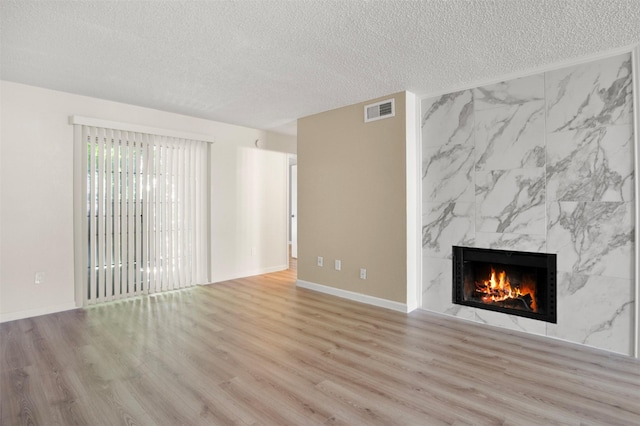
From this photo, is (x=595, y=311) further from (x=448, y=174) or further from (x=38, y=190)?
(x=38, y=190)

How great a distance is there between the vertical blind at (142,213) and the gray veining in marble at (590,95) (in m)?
4.76

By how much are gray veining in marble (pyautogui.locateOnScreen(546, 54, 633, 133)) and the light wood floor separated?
6.84 ft

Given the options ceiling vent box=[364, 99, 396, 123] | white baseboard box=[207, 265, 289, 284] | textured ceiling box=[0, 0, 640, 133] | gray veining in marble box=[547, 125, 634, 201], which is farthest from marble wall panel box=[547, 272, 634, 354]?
white baseboard box=[207, 265, 289, 284]

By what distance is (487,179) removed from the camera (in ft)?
11.9

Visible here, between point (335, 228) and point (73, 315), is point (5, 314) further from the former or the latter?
point (335, 228)

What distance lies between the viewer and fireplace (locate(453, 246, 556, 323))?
3.30 metres

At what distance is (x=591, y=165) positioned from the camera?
305 centimetres

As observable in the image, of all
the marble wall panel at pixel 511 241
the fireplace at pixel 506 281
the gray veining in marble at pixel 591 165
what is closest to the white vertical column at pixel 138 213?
the fireplace at pixel 506 281

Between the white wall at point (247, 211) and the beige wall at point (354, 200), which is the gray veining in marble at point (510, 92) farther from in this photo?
the white wall at point (247, 211)

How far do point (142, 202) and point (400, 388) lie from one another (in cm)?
414

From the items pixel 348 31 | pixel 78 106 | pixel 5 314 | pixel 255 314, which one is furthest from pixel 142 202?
pixel 348 31

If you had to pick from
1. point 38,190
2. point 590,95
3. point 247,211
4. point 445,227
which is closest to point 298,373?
point 445,227

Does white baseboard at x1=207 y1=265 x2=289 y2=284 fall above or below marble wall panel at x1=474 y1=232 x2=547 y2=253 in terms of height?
below

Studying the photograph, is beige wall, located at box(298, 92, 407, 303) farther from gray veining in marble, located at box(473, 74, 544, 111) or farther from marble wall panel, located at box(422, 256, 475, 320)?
gray veining in marble, located at box(473, 74, 544, 111)
